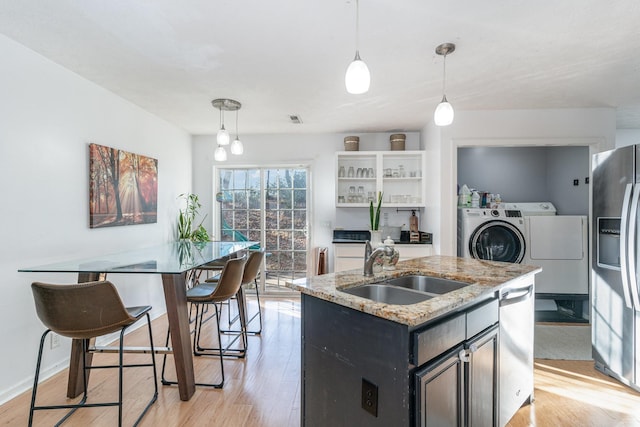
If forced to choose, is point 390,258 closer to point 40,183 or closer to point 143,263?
point 143,263

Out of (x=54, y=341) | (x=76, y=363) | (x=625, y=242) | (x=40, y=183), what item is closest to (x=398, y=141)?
(x=625, y=242)

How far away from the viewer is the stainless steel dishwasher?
179cm

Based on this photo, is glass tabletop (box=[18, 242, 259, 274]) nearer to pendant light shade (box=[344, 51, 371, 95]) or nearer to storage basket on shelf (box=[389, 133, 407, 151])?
pendant light shade (box=[344, 51, 371, 95])

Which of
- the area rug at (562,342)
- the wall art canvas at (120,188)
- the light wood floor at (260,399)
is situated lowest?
the light wood floor at (260,399)

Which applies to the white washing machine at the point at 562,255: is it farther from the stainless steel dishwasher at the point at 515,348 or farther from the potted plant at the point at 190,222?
the potted plant at the point at 190,222

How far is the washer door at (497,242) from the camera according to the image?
371 cm

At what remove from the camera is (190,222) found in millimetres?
4449

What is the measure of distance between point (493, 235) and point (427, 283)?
89.9 inches

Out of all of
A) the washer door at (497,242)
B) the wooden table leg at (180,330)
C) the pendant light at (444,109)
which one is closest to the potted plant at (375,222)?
the washer door at (497,242)

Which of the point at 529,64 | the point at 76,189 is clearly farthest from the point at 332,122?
the point at 76,189

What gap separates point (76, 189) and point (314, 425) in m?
2.62

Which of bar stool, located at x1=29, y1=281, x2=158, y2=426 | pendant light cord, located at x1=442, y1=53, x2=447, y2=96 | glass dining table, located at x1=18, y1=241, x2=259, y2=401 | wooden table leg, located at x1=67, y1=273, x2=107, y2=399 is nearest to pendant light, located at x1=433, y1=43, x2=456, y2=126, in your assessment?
pendant light cord, located at x1=442, y1=53, x2=447, y2=96

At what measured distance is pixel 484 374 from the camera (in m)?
1.61

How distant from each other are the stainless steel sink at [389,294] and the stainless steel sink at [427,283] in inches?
3.1
